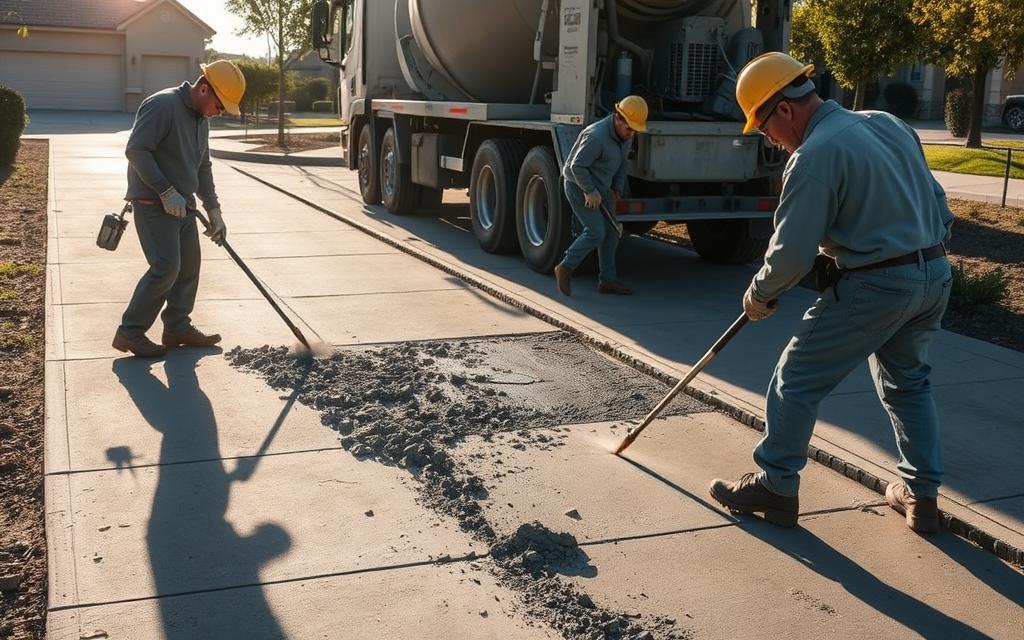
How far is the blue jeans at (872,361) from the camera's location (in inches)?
177

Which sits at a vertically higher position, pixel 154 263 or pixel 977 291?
pixel 154 263

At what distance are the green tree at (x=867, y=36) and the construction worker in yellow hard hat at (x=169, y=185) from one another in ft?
50.7

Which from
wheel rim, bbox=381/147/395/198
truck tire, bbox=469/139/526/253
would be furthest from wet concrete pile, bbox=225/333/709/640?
wheel rim, bbox=381/147/395/198

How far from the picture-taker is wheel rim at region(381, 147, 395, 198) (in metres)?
15.2

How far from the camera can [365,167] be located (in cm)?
1647

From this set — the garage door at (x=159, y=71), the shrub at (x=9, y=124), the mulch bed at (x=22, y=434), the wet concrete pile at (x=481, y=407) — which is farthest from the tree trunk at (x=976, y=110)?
the garage door at (x=159, y=71)

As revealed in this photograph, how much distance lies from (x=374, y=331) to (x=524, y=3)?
468cm

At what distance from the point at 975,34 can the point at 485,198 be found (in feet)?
37.8

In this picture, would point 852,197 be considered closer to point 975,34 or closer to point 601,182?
point 601,182

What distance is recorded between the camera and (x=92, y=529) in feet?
15.2

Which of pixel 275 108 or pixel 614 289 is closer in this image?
pixel 614 289

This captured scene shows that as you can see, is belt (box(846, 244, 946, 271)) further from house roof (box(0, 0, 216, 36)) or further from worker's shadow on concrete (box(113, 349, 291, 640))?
house roof (box(0, 0, 216, 36))

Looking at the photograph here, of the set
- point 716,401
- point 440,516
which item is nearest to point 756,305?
point 440,516

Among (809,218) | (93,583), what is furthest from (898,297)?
(93,583)
